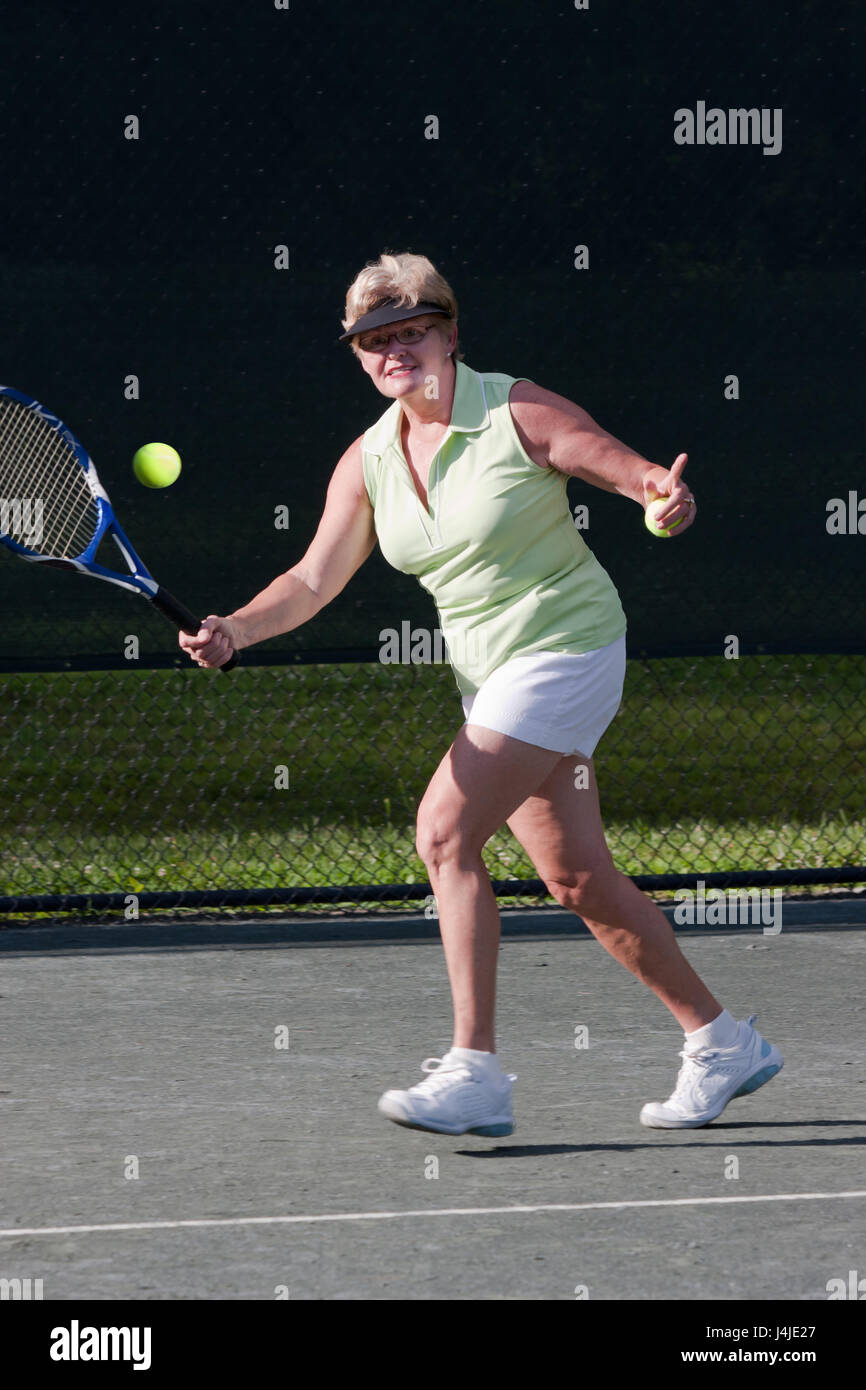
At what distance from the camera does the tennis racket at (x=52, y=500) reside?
4777 millimetres

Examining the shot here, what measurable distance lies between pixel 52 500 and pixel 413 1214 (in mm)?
2373

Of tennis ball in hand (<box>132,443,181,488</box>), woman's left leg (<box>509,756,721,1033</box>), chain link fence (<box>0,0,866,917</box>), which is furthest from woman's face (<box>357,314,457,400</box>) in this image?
chain link fence (<box>0,0,866,917</box>)

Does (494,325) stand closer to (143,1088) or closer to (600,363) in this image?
(600,363)

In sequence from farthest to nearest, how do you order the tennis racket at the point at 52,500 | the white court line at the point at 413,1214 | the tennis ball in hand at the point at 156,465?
the tennis ball in hand at the point at 156,465
the tennis racket at the point at 52,500
the white court line at the point at 413,1214

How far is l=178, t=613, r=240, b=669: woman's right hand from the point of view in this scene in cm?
435

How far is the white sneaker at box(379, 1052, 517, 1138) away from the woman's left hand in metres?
1.18

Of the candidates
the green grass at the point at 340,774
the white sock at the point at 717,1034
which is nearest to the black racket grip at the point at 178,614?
the white sock at the point at 717,1034

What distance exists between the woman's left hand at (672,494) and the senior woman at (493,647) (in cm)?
18

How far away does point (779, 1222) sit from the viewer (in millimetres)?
3994

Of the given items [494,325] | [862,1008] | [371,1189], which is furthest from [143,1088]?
[494,325]

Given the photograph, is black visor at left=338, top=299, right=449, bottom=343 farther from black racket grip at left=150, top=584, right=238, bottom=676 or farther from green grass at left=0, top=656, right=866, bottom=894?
green grass at left=0, top=656, right=866, bottom=894

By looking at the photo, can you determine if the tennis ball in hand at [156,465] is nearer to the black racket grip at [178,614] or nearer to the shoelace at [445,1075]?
the black racket grip at [178,614]

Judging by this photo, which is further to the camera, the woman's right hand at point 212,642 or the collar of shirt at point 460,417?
the collar of shirt at point 460,417

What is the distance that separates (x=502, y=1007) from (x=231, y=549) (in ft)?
12.5
